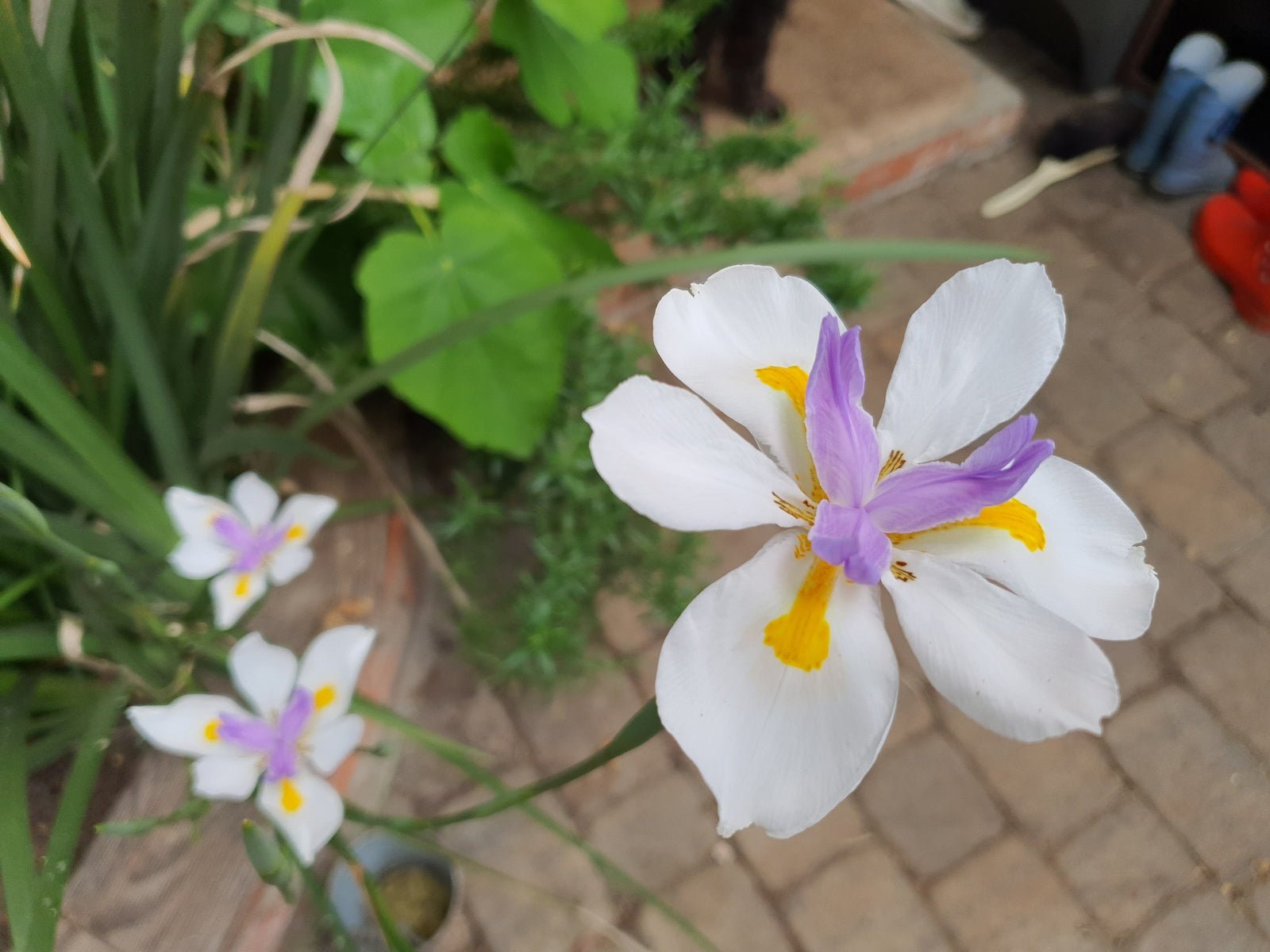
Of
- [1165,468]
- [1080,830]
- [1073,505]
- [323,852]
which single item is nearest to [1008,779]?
[1080,830]

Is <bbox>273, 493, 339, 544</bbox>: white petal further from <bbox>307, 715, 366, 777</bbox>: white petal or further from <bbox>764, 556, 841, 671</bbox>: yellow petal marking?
<bbox>764, 556, 841, 671</bbox>: yellow petal marking

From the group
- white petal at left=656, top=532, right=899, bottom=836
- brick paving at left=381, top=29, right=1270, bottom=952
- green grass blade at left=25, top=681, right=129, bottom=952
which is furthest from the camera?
brick paving at left=381, top=29, right=1270, bottom=952

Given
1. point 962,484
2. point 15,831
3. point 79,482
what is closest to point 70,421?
point 79,482

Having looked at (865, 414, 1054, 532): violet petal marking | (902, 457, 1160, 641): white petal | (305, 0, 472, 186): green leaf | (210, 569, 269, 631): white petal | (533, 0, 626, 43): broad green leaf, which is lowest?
(210, 569, 269, 631): white petal

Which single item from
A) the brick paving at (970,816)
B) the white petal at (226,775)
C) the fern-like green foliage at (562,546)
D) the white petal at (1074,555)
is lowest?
the brick paving at (970,816)

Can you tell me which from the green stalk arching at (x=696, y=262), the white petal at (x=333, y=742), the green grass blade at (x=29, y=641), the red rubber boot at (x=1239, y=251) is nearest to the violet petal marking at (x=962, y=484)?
the green stalk arching at (x=696, y=262)

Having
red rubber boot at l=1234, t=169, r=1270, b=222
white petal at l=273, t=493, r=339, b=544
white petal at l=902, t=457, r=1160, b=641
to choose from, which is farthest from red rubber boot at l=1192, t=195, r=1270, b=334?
white petal at l=273, t=493, r=339, b=544

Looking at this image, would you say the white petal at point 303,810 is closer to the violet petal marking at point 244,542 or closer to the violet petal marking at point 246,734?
the violet petal marking at point 246,734
